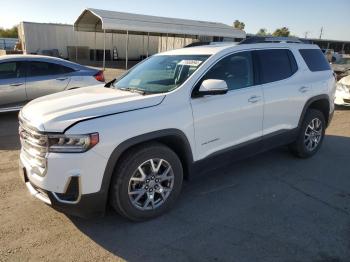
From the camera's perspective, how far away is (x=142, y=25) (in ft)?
77.0

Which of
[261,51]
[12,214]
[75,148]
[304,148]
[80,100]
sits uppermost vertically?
[261,51]

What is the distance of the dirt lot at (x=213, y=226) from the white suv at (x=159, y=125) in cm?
32

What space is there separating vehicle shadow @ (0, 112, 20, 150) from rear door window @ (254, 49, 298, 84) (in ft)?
14.0

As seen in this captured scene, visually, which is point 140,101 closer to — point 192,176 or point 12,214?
point 192,176

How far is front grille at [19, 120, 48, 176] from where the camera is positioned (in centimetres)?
304

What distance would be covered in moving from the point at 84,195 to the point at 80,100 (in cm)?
110

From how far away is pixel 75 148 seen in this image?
296 centimetres

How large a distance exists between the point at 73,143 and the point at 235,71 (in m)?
2.26

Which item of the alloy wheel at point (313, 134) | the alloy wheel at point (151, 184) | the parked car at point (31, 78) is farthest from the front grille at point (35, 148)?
the parked car at point (31, 78)

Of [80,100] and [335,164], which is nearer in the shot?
[80,100]

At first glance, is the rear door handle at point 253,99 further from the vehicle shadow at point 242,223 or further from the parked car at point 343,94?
the parked car at point 343,94

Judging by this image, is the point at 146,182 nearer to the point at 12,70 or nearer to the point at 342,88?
the point at 12,70

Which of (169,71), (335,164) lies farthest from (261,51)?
(335,164)

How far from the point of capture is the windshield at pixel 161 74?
3920 mm
